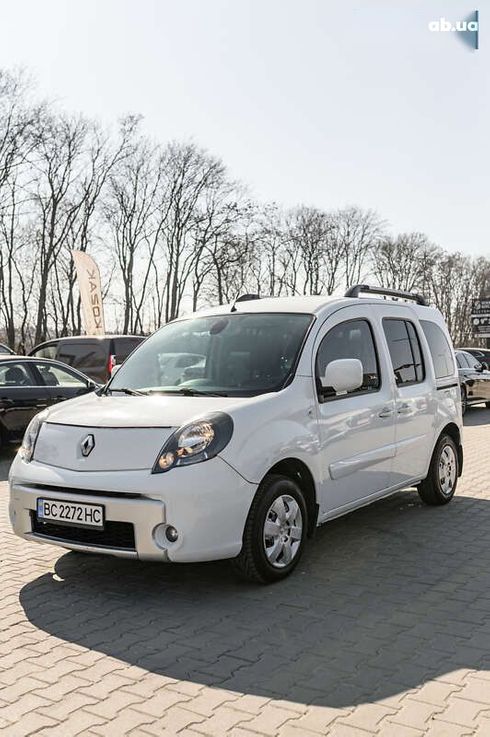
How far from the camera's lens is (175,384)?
5.14m

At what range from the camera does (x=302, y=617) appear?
13.4 ft

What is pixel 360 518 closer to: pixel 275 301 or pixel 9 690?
pixel 275 301

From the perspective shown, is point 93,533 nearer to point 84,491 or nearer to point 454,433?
point 84,491

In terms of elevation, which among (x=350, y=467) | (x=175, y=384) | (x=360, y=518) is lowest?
(x=360, y=518)

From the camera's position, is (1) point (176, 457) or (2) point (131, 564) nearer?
(1) point (176, 457)

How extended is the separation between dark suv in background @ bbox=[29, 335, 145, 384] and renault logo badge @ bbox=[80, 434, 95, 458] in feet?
33.8

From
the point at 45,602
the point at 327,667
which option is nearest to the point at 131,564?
the point at 45,602

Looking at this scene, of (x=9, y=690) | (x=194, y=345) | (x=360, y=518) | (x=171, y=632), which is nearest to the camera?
(x=9, y=690)

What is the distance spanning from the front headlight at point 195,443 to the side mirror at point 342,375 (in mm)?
996

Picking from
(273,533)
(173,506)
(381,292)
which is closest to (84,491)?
(173,506)

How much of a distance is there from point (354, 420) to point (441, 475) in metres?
2.07

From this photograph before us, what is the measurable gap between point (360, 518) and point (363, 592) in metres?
2.02

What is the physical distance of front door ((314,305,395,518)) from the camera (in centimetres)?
508

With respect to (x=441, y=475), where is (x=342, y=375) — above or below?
above
